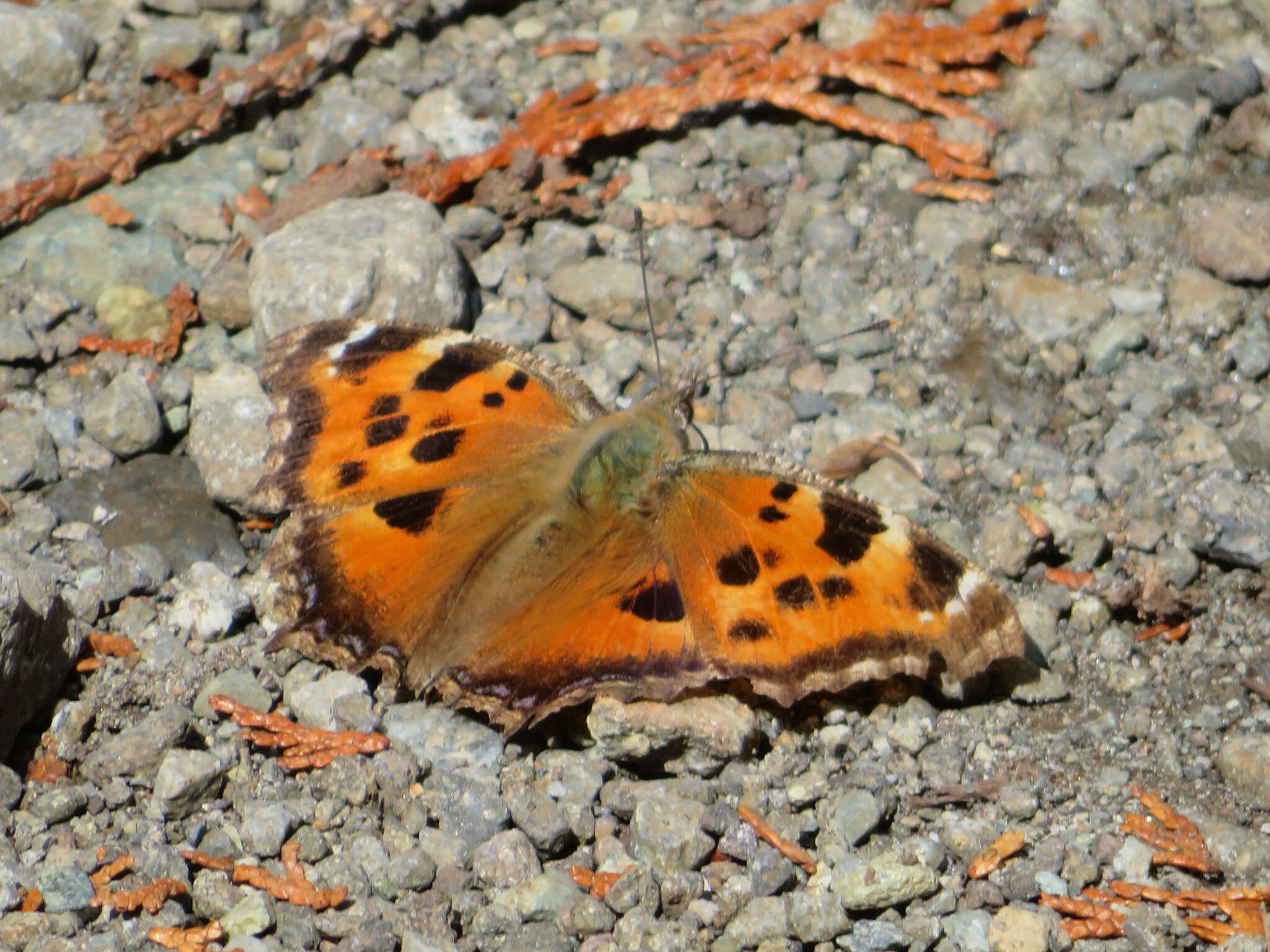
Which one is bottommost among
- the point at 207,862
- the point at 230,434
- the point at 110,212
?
the point at 207,862

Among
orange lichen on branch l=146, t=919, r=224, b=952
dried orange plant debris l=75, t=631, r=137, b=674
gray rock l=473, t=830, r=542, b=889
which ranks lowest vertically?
gray rock l=473, t=830, r=542, b=889

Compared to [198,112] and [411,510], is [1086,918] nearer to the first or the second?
[411,510]

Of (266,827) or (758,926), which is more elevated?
(266,827)

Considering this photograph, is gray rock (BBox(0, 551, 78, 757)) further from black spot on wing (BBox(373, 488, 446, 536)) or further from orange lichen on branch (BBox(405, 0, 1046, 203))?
orange lichen on branch (BBox(405, 0, 1046, 203))

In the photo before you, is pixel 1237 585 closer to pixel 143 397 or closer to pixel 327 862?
pixel 327 862

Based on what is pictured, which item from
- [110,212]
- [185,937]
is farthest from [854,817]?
[110,212]

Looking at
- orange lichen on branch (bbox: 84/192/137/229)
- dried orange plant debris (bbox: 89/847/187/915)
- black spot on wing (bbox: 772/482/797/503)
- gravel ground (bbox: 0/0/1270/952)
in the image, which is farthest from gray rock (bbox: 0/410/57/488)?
black spot on wing (bbox: 772/482/797/503)

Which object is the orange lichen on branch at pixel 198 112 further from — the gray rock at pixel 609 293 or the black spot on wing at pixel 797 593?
the black spot on wing at pixel 797 593
